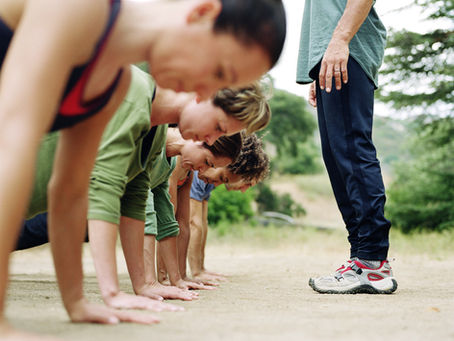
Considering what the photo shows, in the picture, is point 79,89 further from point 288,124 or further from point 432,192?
point 288,124

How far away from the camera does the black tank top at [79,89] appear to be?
1324mm

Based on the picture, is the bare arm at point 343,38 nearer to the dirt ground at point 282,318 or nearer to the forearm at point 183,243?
the dirt ground at point 282,318

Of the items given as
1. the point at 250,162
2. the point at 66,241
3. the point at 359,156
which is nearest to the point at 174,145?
the point at 250,162

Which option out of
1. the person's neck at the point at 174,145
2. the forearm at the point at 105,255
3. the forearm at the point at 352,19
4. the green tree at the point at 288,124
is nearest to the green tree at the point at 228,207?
the green tree at the point at 288,124

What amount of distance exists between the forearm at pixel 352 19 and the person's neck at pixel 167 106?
953mm

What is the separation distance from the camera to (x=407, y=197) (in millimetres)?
12641

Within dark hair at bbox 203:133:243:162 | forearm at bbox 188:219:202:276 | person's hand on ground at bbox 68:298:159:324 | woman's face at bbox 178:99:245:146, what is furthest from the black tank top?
forearm at bbox 188:219:202:276

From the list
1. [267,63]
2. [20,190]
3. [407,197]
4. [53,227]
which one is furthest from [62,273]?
[407,197]

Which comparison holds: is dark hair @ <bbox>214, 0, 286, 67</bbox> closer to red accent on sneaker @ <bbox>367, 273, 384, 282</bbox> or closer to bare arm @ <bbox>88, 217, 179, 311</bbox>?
bare arm @ <bbox>88, 217, 179, 311</bbox>

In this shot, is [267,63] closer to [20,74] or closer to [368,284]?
[20,74]

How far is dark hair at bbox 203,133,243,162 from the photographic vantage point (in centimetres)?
336

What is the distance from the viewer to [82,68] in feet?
4.36

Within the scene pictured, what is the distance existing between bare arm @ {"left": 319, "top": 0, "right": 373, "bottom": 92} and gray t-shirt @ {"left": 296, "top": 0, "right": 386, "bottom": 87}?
15cm

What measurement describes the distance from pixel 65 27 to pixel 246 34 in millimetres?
443
